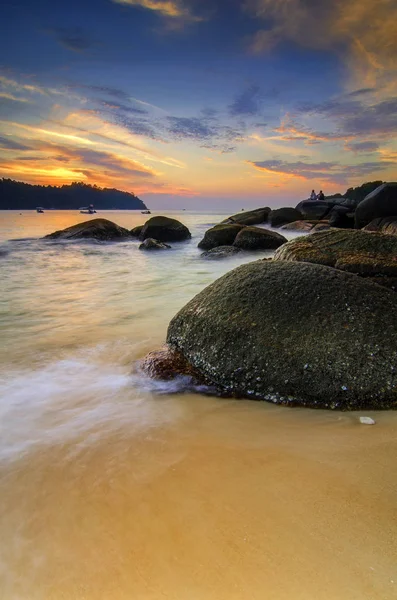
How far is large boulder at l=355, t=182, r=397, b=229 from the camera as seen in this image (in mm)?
14836

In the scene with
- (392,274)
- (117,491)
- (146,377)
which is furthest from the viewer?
(392,274)

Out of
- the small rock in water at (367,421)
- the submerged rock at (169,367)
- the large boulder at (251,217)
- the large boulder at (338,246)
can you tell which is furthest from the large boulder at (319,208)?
the small rock in water at (367,421)

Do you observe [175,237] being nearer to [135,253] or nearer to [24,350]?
[135,253]

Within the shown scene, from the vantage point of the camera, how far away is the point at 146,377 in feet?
Result: 11.8

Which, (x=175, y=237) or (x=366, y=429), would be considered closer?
(x=366, y=429)

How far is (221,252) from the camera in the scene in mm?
14898

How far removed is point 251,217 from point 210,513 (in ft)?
90.9

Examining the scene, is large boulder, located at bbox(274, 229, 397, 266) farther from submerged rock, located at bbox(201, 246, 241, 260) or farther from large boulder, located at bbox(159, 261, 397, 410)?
submerged rock, located at bbox(201, 246, 241, 260)

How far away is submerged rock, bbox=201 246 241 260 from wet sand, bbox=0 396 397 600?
12147 mm

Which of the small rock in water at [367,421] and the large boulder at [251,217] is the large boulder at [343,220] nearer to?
the large boulder at [251,217]

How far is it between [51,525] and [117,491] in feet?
1.15

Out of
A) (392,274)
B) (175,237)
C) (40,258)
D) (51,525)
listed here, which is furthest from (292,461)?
(175,237)

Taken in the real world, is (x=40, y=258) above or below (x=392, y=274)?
below

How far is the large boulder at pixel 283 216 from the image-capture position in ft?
89.9
